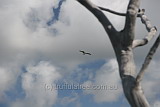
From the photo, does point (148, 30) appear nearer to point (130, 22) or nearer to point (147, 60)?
point (130, 22)

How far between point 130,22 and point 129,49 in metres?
0.89

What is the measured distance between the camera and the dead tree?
7906mm

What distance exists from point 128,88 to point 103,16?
92.5 inches

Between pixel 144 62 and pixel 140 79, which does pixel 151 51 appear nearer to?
pixel 144 62

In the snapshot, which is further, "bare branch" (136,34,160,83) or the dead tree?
the dead tree

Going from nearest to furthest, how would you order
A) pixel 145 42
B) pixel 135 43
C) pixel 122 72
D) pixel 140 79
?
1. pixel 140 79
2. pixel 122 72
3. pixel 135 43
4. pixel 145 42

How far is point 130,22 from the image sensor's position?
26.4ft

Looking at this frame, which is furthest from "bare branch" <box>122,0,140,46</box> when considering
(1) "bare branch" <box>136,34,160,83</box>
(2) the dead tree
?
(1) "bare branch" <box>136,34,160,83</box>

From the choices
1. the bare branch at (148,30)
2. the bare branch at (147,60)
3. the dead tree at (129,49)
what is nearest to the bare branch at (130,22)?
the dead tree at (129,49)

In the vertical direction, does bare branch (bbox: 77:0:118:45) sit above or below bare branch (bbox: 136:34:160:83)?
above

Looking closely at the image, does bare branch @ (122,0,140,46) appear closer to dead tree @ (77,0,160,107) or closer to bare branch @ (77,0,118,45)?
dead tree @ (77,0,160,107)

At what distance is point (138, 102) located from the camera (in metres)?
7.90

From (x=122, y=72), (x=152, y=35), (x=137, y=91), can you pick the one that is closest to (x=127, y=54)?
(x=122, y=72)

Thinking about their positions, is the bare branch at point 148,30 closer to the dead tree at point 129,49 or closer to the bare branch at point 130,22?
the dead tree at point 129,49
